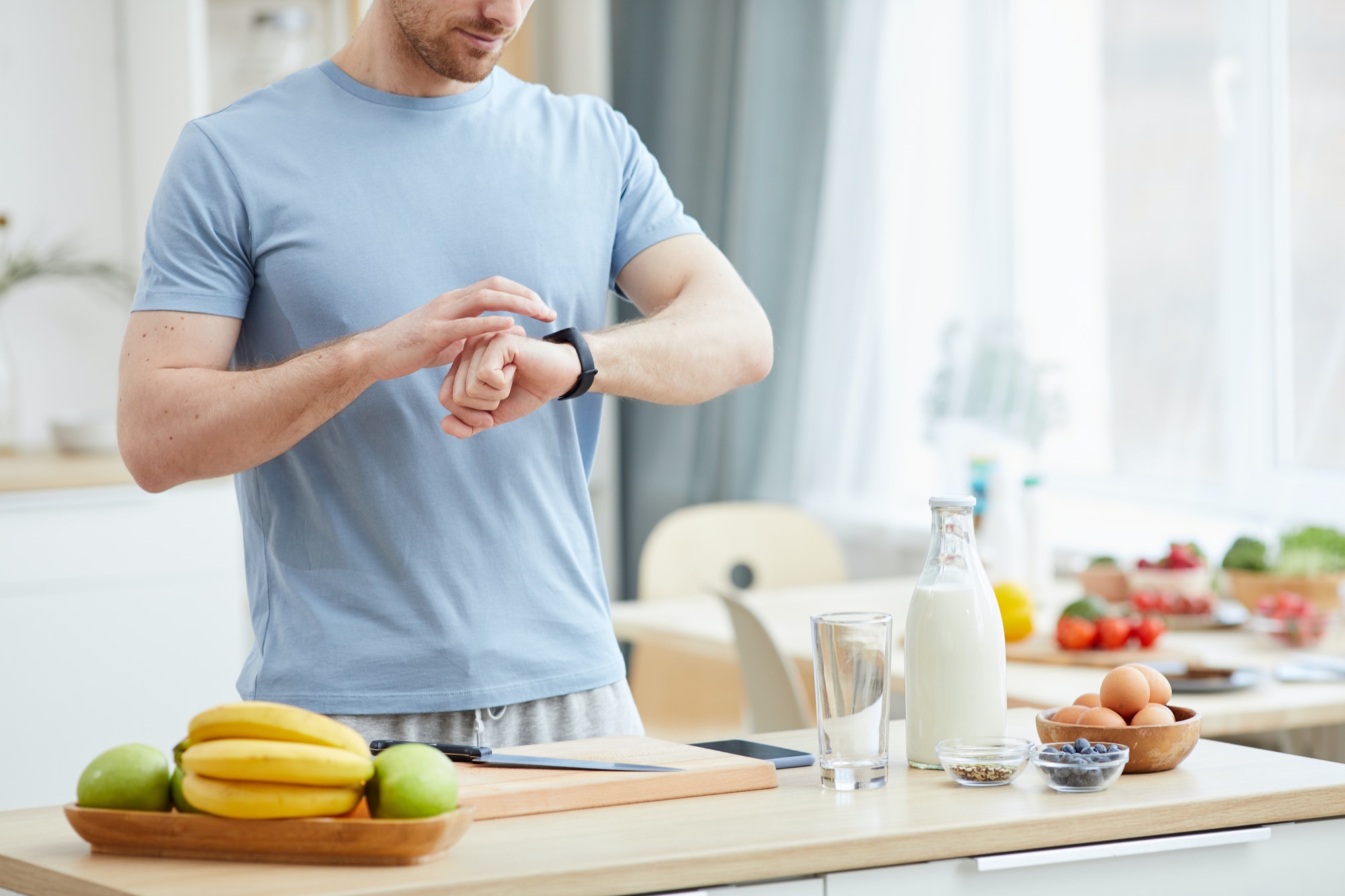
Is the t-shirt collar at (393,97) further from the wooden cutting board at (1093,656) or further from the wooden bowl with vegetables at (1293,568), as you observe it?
the wooden bowl with vegetables at (1293,568)

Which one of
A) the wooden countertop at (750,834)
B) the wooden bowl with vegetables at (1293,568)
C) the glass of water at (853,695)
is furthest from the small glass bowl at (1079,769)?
the wooden bowl with vegetables at (1293,568)

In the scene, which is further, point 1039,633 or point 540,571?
point 1039,633

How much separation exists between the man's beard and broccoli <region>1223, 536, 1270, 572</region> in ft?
5.58

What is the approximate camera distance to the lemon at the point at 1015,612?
8.13 ft

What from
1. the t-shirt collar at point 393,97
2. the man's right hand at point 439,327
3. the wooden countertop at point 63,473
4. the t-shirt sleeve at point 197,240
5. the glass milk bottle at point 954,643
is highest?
the t-shirt collar at point 393,97

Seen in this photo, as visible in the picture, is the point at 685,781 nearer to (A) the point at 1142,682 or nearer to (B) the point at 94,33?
(A) the point at 1142,682

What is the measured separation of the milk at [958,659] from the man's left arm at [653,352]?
37cm

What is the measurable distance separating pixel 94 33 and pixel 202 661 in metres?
1.56

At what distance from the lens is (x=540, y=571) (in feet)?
5.15

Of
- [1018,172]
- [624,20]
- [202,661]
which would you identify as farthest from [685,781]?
[624,20]

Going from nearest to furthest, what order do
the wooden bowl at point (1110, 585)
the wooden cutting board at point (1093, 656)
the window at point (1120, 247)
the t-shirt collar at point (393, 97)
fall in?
the t-shirt collar at point (393, 97) < the wooden cutting board at point (1093, 656) < the wooden bowl at point (1110, 585) < the window at point (1120, 247)

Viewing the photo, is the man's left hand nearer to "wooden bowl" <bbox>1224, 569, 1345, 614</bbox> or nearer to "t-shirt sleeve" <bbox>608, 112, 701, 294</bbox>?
"t-shirt sleeve" <bbox>608, 112, 701, 294</bbox>

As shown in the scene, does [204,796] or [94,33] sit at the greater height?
[94,33]

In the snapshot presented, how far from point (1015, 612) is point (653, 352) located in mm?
1125
